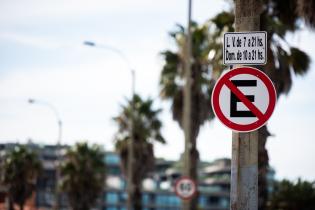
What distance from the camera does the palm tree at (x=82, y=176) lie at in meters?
53.5

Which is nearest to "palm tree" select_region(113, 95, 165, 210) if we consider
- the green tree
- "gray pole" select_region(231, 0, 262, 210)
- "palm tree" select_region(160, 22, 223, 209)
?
"palm tree" select_region(160, 22, 223, 209)

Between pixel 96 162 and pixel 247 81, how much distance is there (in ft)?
159

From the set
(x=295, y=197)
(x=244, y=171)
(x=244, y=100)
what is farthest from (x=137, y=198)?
(x=244, y=100)

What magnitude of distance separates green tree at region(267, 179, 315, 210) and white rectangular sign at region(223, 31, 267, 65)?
19647mm

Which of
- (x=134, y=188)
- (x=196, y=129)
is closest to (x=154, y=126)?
(x=134, y=188)

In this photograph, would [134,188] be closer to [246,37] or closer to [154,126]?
[154,126]

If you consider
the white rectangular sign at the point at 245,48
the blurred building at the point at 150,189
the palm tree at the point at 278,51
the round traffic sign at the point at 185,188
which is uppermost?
the palm tree at the point at 278,51

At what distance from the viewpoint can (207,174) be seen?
137 meters

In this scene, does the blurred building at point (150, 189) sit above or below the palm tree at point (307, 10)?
below

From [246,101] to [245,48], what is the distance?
0.59m

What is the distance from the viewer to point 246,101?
22.5 ft

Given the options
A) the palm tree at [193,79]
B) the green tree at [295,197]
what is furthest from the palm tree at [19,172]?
the green tree at [295,197]

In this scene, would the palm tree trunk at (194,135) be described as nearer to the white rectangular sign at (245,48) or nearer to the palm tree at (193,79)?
the palm tree at (193,79)

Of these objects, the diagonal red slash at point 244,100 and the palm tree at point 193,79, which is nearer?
the diagonal red slash at point 244,100
